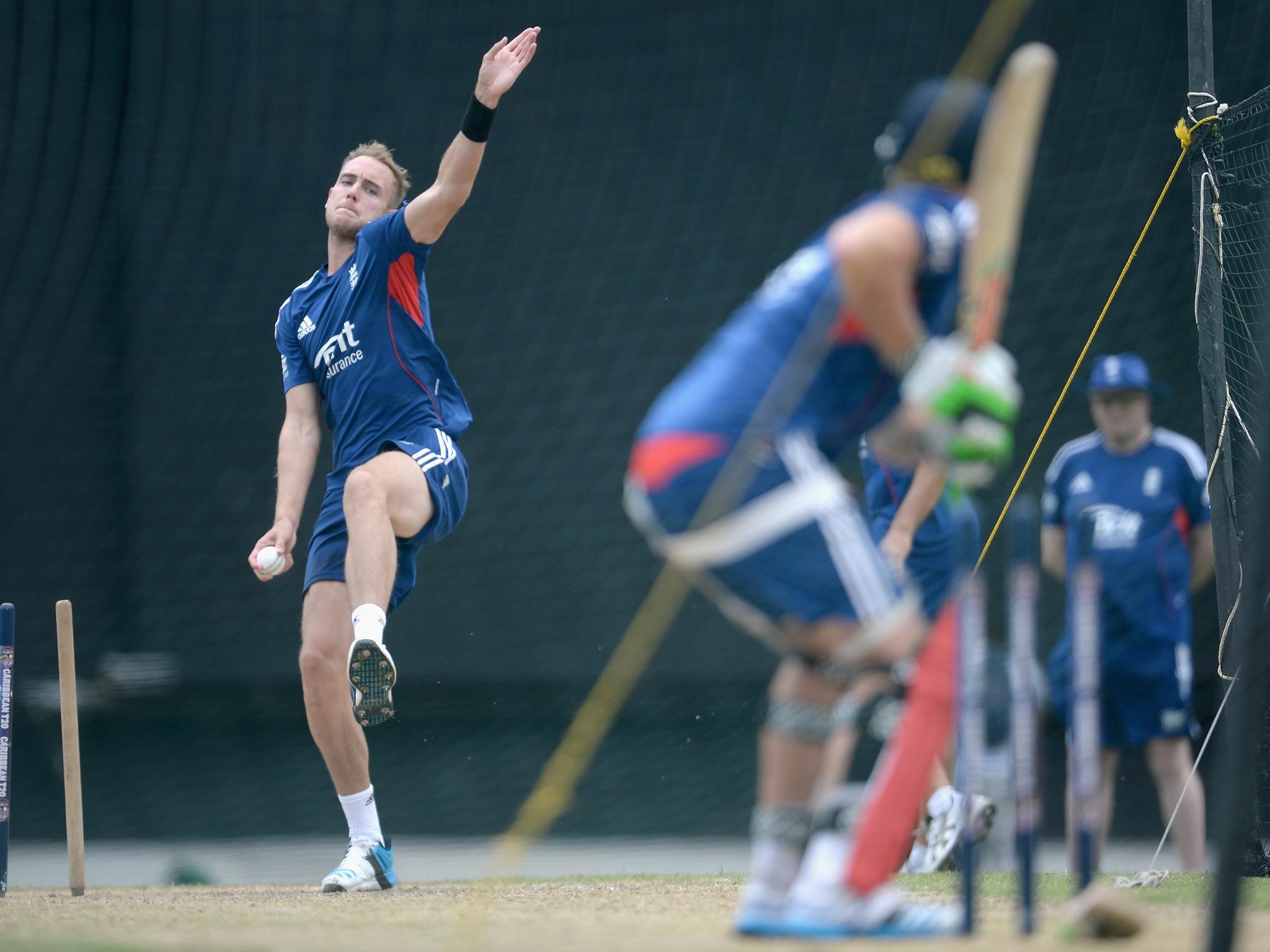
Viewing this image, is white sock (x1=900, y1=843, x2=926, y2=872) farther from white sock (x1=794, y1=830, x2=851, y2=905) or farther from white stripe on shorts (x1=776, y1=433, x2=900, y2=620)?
white stripe on shorts (x1=776, y1=433, x2=900, y2=620)

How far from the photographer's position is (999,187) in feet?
7.77

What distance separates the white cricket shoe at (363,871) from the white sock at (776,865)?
1.99 meters

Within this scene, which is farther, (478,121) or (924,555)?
(924,555)

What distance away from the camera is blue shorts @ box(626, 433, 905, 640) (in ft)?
7.58

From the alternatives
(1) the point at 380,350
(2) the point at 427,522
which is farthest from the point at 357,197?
(2) the point at 427,522

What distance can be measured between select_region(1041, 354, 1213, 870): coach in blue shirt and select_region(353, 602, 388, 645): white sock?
7.24 feet

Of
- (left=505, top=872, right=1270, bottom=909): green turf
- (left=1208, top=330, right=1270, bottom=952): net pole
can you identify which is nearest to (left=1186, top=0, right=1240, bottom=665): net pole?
(left=505, top=872, right=1270, bottom=909): green turf

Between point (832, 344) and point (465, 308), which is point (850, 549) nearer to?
point (832, 344)

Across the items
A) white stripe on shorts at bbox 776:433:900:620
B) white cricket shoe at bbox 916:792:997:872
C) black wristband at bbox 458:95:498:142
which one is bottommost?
white cricket shoe at bbox 916:792:997:872

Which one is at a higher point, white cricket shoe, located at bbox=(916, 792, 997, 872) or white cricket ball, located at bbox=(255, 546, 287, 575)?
white cricket ball, located at bbox=(255, 546, 287, 575)

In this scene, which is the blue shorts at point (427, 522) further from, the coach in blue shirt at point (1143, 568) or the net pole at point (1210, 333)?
the net pole at point (1210, 333)

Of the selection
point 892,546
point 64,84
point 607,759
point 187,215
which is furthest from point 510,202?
point 892,546

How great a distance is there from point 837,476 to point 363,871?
7.91 feet

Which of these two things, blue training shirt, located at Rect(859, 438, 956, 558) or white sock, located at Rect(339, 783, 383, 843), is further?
blue training shirt, located at Rect(859, 438, 956, 558)
